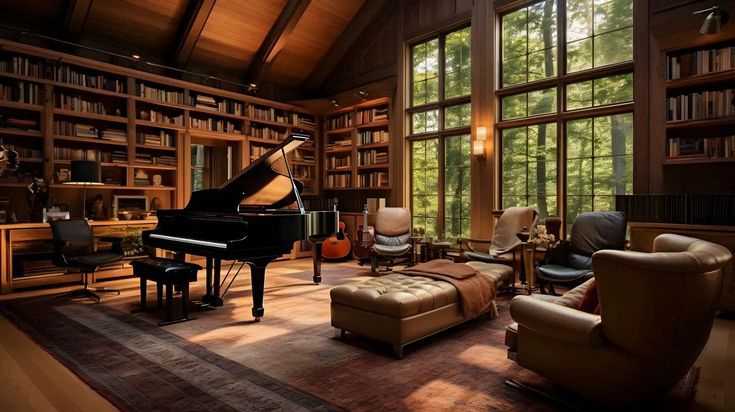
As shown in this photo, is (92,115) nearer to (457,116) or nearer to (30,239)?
(30,239)

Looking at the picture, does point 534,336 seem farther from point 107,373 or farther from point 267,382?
point 107,373

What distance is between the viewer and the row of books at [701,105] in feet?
13.3

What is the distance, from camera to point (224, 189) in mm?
4219

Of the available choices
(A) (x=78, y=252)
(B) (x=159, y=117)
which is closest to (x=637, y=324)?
(A) (x=78, y=252)

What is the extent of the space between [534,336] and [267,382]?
5.13ft

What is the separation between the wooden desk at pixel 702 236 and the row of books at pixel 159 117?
6387 mm

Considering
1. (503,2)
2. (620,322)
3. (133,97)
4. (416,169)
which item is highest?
→ (503,2)

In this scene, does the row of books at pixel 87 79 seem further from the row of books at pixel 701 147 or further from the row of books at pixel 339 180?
the row of books at pixel 701 147

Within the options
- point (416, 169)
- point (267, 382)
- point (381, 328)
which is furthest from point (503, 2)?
point (267, 382)

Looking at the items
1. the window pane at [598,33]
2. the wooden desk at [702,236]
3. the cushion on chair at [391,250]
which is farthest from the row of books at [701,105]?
the cushion on chair at [391,250]

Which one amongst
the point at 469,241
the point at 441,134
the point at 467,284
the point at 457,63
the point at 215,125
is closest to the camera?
the point at 467,284

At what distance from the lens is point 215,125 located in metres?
7.19

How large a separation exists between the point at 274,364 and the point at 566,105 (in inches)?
191

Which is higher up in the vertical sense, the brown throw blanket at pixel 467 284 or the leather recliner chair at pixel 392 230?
the leather recliner chair at pixel 392 230
